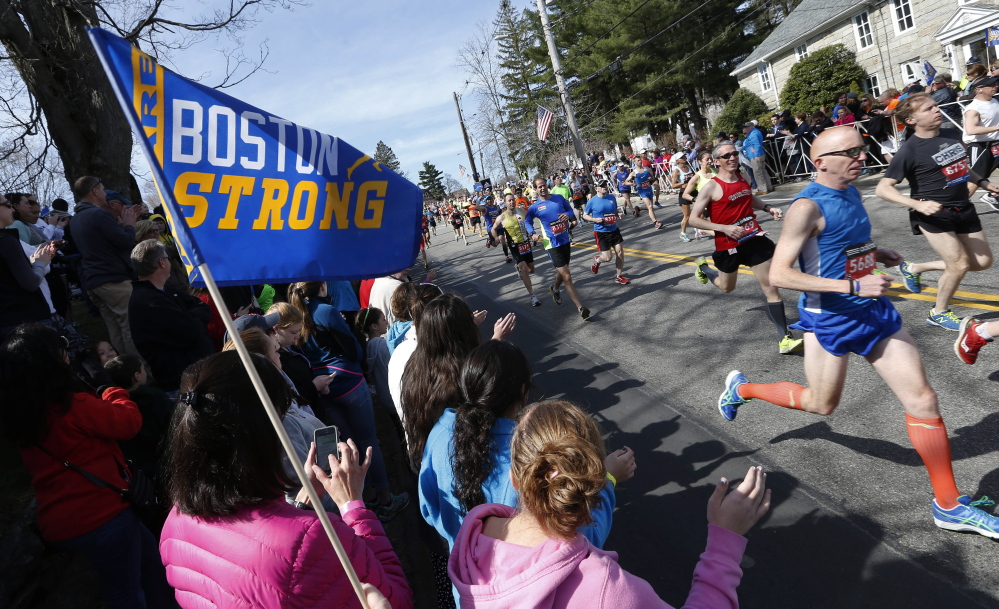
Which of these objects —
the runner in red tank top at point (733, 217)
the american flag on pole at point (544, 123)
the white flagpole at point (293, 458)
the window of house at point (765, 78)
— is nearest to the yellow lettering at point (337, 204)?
the white flagpole at point (293, 458)

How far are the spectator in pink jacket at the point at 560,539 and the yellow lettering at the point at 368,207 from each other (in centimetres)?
130

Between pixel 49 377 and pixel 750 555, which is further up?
pixel 49 377

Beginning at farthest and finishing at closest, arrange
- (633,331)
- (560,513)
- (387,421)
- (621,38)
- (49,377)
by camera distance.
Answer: (621,38), (633,331), (387,421), (49,377), (560,513)

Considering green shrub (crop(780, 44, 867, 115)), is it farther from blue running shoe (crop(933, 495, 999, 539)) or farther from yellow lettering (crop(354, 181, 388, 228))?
yellow lettering (crop(354, 181, 388, 228))

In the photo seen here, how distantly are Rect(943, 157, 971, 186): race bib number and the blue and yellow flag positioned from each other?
4.52 m

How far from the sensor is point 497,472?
7.48 feet

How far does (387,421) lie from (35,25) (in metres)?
8.82

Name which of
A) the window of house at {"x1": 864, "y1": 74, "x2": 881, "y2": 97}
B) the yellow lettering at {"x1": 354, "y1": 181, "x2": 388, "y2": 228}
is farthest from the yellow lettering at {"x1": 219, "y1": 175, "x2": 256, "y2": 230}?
the window of house at {"x1": 864, "y1": 74, "x2": 881, "y2": 97}

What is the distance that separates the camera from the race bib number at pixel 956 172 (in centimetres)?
504

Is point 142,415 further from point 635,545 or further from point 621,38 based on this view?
point 621,38

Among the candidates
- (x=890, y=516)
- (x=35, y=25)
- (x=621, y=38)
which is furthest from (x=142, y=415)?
(x=621, y=38)

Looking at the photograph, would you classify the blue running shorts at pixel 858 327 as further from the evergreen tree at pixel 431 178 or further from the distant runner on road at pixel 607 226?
the evergreen tree at pixel 431 178

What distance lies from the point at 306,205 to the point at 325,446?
39.6 inches

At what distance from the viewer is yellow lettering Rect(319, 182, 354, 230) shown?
2684 millimetres
